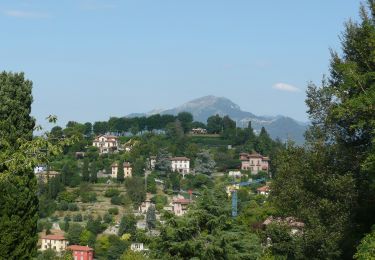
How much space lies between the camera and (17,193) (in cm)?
1359

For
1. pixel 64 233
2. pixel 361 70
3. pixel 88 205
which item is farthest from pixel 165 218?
pixel 88 205

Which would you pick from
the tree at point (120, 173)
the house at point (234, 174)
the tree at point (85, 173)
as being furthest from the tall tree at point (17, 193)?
the house at point (234, 174)

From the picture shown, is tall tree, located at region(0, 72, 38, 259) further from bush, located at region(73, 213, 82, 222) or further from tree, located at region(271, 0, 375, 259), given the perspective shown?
bush, located at region(73, 213, 82, 222)

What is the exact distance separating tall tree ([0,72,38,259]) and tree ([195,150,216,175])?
8280 centimetres

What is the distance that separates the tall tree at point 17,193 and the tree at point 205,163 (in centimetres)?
8280

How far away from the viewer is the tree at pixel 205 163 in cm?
9694

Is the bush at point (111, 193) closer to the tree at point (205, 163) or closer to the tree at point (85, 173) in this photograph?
the tree at point (85, 173)

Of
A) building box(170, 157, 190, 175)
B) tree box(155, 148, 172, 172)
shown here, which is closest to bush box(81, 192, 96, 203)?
tree box(155, 148, 172, 172)

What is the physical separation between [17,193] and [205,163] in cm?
8538

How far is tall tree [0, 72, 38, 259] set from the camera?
13.4 metres

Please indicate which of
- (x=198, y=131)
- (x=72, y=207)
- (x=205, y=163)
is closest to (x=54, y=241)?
(x=72, y=207)

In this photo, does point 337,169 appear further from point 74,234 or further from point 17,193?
point 74,234

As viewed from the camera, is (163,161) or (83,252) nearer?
(83,252)

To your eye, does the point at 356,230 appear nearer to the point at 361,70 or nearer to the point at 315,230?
the point at 315,230
